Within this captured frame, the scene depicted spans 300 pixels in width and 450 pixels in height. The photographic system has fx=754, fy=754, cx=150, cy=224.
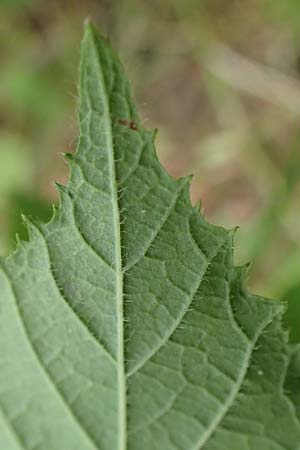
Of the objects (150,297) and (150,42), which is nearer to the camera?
(150,297)

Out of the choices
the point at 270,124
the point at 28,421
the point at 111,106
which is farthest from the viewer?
the point at 270,124

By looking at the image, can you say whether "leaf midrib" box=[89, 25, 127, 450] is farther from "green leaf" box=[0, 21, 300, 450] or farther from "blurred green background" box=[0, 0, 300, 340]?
"blurred green background" box=[0, 0, 300, 340]

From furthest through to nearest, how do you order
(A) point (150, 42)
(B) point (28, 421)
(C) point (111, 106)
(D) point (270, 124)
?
(A) point (150, 42) → (D) point (270, 124) → (C) point (111, 106) → (B) point (28, 421)

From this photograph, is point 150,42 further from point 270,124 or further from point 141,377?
point 141,377

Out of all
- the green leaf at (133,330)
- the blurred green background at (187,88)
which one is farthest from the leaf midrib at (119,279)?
the blurred green background at (187,88)

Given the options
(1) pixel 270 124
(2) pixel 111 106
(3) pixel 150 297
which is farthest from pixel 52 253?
(1) pixel 270 124
